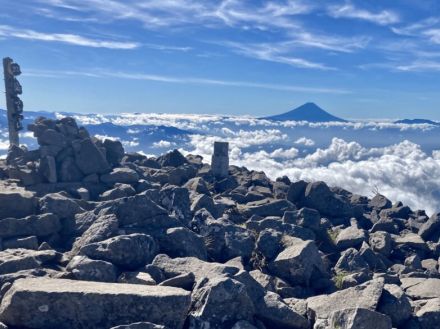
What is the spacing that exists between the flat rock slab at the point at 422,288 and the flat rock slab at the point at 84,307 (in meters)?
6.25

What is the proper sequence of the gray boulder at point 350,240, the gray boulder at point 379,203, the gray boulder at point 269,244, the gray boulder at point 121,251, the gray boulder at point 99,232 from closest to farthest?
the gray boulder at point 121,251
the gray boulder at point 99,232
the gray boulder at point 269,244
the gray boulder at point 350,240
the gray boulder at point 379,203

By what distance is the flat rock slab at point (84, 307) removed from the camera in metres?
7.27

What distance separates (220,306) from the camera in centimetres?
789

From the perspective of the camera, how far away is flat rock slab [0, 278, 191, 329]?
7273 mm

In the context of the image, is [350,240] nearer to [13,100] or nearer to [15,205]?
[15,205]

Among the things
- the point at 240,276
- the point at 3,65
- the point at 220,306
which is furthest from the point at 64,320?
the point at 3,65

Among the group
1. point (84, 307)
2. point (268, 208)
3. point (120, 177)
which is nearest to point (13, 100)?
point (120, 177)

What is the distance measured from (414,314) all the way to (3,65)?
98.8ft

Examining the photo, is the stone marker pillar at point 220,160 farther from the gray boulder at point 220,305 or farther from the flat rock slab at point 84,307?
the flat rock slab at point 84,307

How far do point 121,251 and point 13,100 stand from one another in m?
26.2

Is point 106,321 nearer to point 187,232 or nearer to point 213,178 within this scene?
point 187,232

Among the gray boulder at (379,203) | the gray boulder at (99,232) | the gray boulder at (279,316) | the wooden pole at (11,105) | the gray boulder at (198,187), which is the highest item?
the wooden pole at (11,105)

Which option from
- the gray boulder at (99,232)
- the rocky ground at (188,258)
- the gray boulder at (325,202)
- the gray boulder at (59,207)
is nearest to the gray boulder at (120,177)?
the rocky ground at (188,258)

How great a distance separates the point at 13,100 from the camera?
107ft
